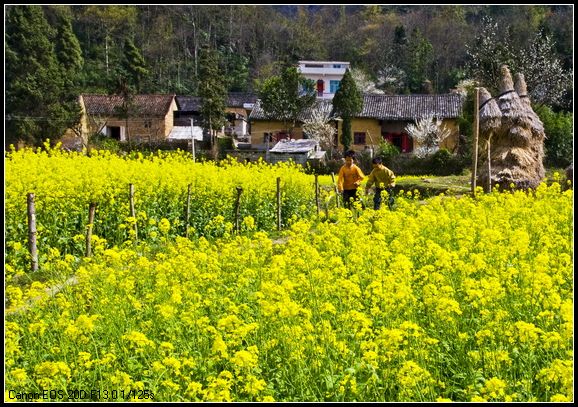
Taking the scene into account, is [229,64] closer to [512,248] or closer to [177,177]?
[177,177]

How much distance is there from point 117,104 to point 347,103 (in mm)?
14501

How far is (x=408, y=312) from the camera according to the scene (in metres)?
4.67

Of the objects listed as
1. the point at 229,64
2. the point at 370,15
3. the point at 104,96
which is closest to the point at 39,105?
the point at 104,96

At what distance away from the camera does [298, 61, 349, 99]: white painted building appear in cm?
5516

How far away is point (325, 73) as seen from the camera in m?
55.2

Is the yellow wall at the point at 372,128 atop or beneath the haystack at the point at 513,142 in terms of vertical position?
atop

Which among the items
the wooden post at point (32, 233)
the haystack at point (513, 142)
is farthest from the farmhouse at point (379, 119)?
the wooden post at point (32, 233)

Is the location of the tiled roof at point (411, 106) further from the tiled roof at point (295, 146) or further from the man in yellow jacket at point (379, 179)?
the man in yellow jacket at point (379, 179)

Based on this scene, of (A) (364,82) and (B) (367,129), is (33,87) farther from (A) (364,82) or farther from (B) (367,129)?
(A) (364,82)

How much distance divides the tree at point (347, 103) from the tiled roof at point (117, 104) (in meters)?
11.6

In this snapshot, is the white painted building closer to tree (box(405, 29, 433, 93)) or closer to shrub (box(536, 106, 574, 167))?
tree (box(405, 29, 433, 93))

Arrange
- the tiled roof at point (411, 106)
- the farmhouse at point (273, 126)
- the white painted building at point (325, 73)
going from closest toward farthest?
the tiled roof at point (411, 106) < the farmhouse at point (273, 126) < the white painted building at point (325, 73)

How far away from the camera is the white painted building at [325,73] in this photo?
5516 cm

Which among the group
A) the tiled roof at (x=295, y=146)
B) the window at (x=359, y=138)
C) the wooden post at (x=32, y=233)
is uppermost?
the window at (x=359, y=138)
